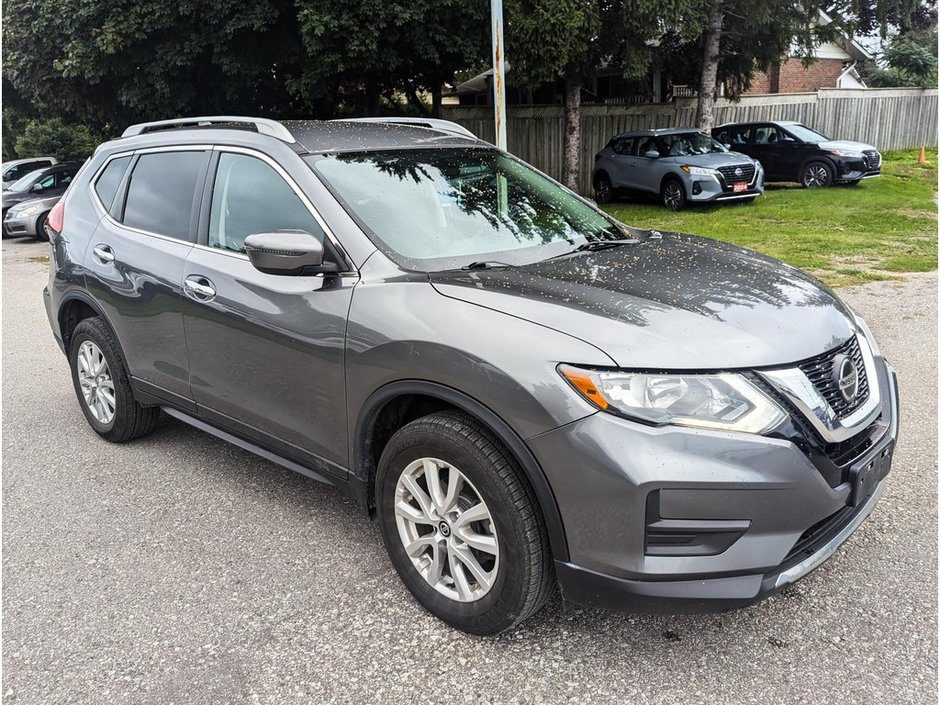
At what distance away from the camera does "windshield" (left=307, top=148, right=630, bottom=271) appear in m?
3.29

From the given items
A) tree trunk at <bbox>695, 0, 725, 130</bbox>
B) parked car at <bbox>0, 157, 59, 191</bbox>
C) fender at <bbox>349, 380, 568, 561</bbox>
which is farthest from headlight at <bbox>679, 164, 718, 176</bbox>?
parked car at <bbox>0, 157, 59, 191</bbox>

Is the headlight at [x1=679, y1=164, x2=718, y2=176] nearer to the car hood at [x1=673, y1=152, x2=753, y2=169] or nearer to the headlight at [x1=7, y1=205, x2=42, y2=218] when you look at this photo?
the car hood at [x1=673, y1=152, x2=753, y2=169]

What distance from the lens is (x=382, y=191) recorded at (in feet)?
11.4

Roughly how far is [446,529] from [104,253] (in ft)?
9.20

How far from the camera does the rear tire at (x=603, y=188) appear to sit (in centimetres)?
1778

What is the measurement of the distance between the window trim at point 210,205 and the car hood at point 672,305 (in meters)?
0.44

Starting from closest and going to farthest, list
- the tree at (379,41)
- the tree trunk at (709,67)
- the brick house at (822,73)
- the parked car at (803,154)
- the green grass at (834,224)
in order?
the green grass at (834,224), the tree at (379,41), the parked car at (803,154), the tree trunk at (709,67), the brick house at (822,73)

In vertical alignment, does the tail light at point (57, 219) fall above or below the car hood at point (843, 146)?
above

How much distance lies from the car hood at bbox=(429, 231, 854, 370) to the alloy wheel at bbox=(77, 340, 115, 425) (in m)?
2.70

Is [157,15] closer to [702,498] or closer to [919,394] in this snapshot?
[919,394]

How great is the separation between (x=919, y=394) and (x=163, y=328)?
185 inches

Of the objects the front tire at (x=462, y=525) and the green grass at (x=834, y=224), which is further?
the green grass at (x=834, y=224)

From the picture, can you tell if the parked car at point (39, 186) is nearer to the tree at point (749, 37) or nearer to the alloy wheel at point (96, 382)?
the tree at point (749, 37)

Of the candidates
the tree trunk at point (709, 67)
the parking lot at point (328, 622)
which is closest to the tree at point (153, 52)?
the tree trunk at point (709, 67)
